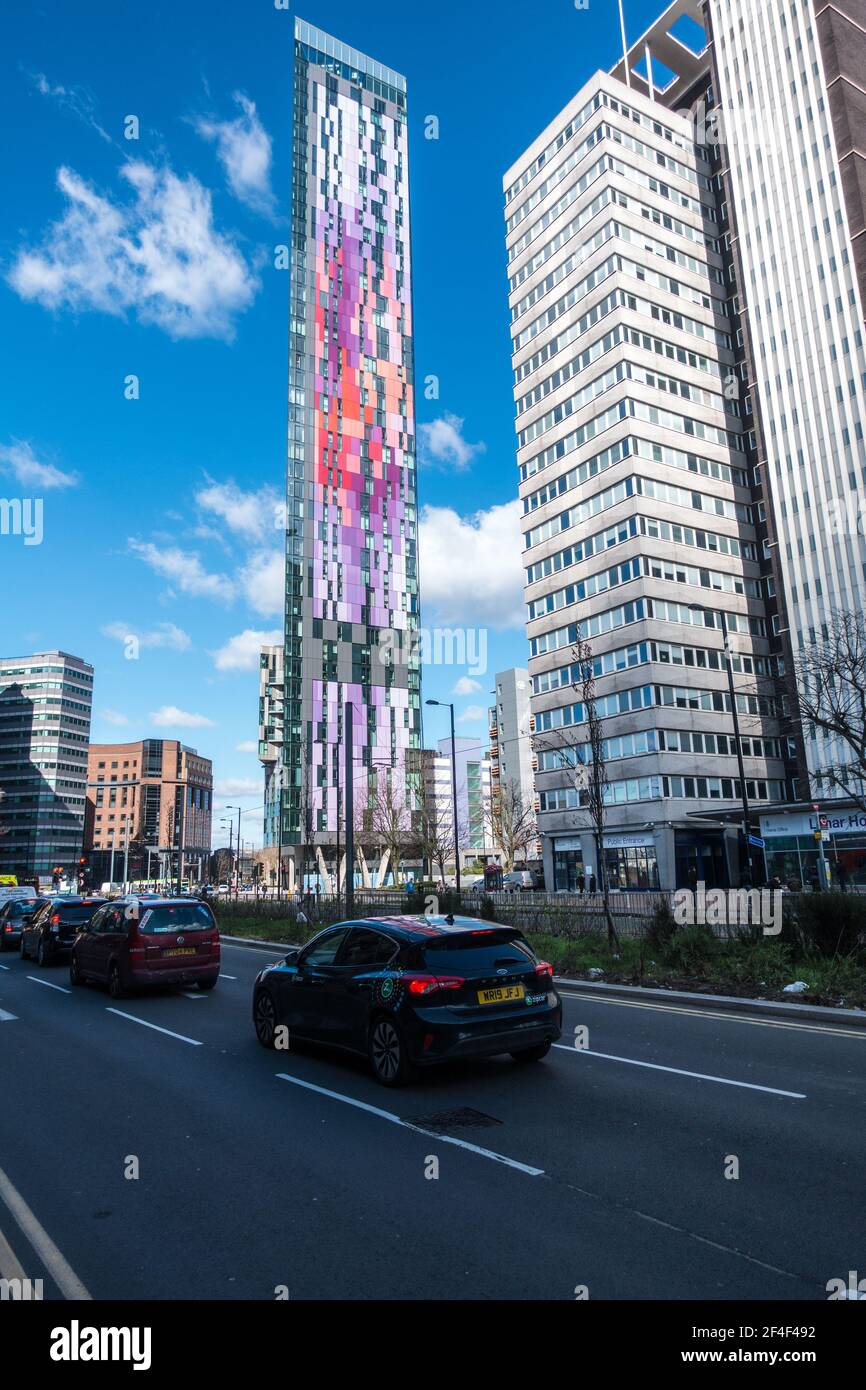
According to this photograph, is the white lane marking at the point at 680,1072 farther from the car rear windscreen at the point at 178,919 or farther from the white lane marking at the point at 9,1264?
the car rear windscreen at the point at 178,919

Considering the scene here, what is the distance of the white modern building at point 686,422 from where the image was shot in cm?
5341

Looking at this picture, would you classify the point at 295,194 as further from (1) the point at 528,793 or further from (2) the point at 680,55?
(1) the point at 528,793

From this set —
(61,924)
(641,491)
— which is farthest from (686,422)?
(61,924)

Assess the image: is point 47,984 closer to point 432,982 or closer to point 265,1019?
point 265,1019

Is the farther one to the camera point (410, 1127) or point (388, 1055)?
point (388, 1055)

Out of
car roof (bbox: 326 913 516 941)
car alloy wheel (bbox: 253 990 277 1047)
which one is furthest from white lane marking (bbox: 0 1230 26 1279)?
car alloy wheel (bbox: 253 990 277 1047)

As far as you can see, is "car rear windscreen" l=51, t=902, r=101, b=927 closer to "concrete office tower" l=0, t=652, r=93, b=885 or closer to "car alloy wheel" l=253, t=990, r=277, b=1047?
"car alloy wheel" l=253, t=990, r=277, b=1047

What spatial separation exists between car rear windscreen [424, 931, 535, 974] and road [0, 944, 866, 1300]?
110 centimetres

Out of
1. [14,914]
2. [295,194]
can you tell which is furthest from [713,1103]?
[295,194]

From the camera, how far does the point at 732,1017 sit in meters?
11.1

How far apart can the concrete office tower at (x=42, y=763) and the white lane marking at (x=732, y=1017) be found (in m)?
163

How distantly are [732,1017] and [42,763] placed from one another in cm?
17181

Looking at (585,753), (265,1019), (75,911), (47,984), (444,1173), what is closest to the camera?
(444,1173)

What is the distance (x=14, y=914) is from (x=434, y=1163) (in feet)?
86.8
